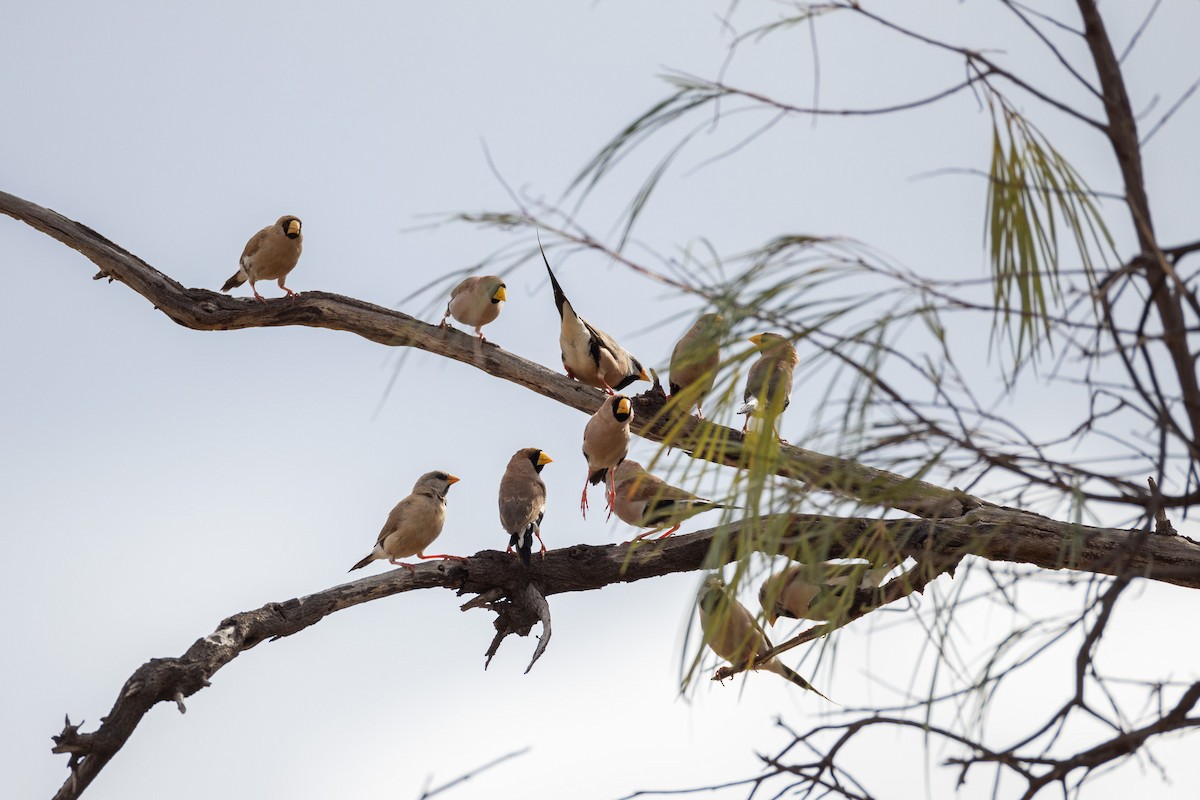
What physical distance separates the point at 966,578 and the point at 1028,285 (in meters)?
0.58

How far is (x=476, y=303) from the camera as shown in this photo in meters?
4.77

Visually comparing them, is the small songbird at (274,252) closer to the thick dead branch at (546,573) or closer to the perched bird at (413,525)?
the perched bird at (413,525)

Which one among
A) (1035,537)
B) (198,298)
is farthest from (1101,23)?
(198,298)

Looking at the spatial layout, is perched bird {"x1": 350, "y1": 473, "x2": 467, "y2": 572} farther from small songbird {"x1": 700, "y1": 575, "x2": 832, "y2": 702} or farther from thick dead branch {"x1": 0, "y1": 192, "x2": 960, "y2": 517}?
small songbird {"x1": 700, "y1": 575, "x2": 832, "y2": 702}

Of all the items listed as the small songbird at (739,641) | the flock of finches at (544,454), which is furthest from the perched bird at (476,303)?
the small songbird at (739,641)

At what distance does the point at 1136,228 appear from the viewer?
5.34ft

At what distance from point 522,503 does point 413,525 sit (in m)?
0.71

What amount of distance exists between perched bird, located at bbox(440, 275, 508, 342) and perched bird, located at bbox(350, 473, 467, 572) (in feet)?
2.46

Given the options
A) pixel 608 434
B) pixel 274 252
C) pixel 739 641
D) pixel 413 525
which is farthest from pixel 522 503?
pixel 274 252

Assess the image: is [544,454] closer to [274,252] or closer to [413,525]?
[413,525]

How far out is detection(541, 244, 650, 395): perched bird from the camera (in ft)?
15.3

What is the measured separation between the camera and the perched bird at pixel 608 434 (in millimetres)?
4230

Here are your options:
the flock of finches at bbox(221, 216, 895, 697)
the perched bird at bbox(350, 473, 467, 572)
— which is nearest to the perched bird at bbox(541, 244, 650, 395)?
the flock of finches at bbox(221, 216, 895, 697)

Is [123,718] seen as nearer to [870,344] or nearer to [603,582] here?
[603,582]
